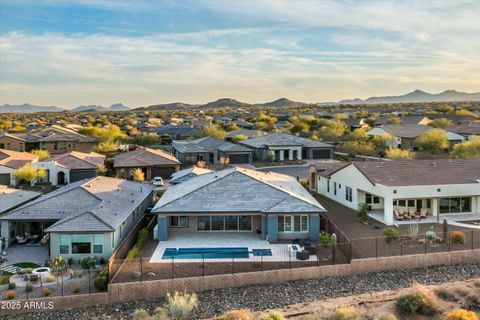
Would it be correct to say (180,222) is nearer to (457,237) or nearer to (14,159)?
(457,237)

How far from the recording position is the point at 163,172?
57.4m

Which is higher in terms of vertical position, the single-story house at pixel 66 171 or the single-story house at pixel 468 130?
the single-story house at pixel 468 130

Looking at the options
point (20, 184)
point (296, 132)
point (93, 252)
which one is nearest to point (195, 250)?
point (93, 252)

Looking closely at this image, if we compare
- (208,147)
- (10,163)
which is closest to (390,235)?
(10,163)

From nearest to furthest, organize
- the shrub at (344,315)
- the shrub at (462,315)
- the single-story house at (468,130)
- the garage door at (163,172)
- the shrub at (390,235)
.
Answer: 1. the shrub at (462,315)
2. the shrub at (344,315)
3. the shrub at (390,235)
4. the garage door at (163,172)
5. the single-story house at (468,130)

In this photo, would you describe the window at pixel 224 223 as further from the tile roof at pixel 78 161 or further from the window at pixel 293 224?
the tile roof at pixel 78 161

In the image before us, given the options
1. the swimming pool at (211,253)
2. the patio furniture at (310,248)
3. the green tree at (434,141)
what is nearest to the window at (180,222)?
the swimming pool at (211,253)

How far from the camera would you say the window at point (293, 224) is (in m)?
30.9

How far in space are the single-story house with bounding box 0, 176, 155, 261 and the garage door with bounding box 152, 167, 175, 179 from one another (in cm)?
1753

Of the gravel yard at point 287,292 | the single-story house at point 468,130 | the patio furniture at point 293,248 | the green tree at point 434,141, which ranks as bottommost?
the gravel yard at point 287,292

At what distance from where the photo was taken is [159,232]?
3089 centimetres

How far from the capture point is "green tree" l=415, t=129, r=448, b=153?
72188 millimetres

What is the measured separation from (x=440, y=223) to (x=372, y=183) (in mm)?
5469

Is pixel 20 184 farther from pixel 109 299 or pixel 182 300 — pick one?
pixel 182 300
